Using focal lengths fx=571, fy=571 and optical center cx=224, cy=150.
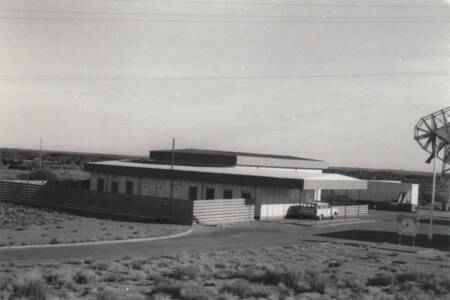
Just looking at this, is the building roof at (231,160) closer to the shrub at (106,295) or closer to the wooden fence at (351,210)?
the wooden fence at (351,210)

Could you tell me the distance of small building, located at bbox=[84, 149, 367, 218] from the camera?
4003cm

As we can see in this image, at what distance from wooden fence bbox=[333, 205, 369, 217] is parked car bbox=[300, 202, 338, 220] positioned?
2.12 meters

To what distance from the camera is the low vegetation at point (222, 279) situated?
14.6 meters

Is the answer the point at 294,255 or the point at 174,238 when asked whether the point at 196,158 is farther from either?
the point at 294,255

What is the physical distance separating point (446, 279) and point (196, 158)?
3487 cm

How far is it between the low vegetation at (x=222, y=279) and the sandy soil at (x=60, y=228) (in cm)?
Result: 569

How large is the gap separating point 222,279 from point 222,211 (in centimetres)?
1884

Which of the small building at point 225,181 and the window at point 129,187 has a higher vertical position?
the small building at point 225,181

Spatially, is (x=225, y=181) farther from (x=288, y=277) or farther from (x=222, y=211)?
(x=288, y=277)

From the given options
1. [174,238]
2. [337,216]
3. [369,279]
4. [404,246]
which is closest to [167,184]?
[337,216]

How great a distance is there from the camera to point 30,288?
543 inches

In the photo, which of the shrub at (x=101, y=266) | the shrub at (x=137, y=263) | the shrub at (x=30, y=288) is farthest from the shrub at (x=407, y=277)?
the shrub at (x=30, y=288)

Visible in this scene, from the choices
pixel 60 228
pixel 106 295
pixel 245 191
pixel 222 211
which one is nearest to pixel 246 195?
pixel 245 191

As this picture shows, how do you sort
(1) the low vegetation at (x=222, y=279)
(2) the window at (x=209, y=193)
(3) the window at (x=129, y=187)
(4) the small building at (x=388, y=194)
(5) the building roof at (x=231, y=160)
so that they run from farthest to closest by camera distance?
(4) the small building at (x=388, y=194) → (5) the building roof at (x=231, y=160) → (3) the window at (x=129, y=187) → (2) the window at (x=209, y=193) → (1) the low vegetation at (x=222, y=279)
